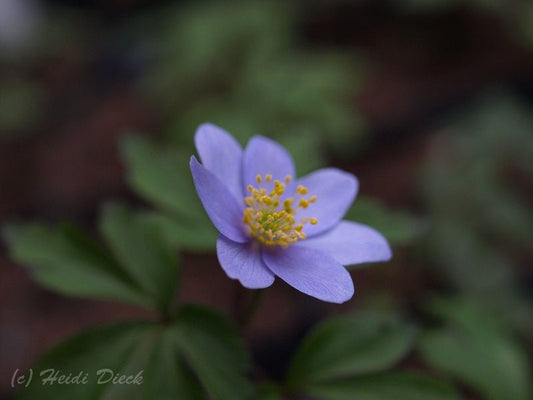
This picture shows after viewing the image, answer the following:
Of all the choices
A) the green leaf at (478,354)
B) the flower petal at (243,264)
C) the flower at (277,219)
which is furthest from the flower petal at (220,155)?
the green leaf at (478,354)

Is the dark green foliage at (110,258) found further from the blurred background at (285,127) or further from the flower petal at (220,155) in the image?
the flower petal at (220,155)

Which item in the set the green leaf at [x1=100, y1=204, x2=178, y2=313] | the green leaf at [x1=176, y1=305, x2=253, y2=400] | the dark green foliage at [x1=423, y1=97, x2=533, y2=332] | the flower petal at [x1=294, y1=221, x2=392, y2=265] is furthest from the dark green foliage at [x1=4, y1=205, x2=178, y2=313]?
the dark green foliage at [x1=423, y1=97, x2=533, y2=332]

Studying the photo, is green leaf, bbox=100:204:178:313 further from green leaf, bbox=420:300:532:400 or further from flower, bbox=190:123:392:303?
green leaf, bbox=420:300:532:400

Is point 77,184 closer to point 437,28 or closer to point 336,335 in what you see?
point 336,335

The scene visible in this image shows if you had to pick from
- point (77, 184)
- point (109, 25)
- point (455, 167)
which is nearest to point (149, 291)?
point (455, 167)

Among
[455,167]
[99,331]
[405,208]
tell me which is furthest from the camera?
[405,208]

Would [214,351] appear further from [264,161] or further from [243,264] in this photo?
[264,161]
